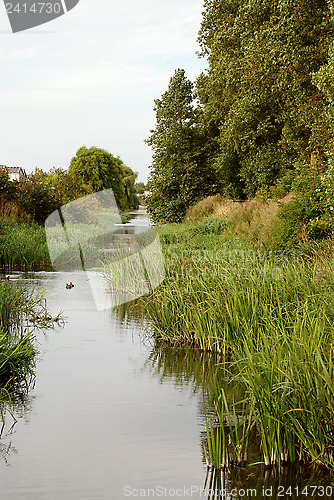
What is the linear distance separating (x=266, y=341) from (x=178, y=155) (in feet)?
82.7

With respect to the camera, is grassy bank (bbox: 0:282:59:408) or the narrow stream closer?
the narrow stream

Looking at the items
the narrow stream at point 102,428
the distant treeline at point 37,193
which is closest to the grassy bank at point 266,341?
the narrow stream at point 102,428

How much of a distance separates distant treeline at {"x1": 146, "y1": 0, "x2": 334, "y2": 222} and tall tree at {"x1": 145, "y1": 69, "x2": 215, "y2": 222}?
50 mm

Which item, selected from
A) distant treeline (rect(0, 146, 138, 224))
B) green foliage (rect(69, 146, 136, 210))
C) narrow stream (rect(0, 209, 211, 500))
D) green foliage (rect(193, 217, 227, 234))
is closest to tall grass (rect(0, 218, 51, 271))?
distant treeline (rect(0, 146, 138, 224))

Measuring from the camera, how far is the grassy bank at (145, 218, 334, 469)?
4.27 metres

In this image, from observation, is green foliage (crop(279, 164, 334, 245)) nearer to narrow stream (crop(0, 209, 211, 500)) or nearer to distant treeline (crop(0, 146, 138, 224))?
narrow stream (crop(0, 209, 211, 500))

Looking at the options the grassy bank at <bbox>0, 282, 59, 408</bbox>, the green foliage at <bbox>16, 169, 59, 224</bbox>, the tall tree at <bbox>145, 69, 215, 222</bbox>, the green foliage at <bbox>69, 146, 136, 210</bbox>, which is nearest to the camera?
the grassy bank at <bbox>0, 282, 59, 408</bbox>

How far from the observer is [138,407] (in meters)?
5.91

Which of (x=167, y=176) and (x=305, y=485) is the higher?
(x=167, y=176)

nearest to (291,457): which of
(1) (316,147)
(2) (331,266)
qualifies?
(2) (331,266)

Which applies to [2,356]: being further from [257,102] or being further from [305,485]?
[257,102]

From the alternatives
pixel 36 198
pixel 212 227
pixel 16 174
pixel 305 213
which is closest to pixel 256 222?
pixel 305 213

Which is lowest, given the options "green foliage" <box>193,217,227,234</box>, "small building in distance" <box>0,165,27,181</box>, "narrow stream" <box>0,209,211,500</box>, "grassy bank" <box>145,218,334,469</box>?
"narrow stream" <box>0,209,211,500</box>

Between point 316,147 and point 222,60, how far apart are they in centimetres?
693
